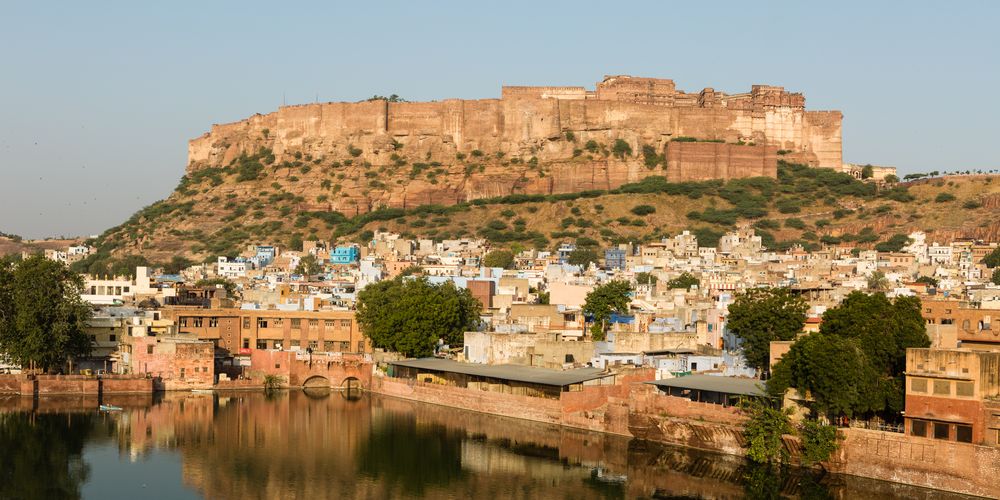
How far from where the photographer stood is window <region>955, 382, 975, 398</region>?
985 inches

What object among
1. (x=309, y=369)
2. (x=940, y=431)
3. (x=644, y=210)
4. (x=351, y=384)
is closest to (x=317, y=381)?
(x=309, y=369)

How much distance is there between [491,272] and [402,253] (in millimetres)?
15497

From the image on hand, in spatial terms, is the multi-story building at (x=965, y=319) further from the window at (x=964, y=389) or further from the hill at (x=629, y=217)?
the hill at (x=629, y=217)

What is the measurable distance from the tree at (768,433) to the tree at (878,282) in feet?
61.8

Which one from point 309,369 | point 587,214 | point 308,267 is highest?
point 587,214

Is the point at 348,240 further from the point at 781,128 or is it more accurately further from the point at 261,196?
the point at 781,128

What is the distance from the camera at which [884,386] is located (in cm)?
2730

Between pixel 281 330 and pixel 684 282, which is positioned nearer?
pixel 281 330

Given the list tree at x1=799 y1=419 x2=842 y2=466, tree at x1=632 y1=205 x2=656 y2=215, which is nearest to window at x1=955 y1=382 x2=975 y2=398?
tree at x1=799 y1=419 x2=842 y2=466

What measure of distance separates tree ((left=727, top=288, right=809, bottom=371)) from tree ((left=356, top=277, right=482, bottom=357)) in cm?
996

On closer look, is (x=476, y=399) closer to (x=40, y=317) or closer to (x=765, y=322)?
(x=765, y=322)

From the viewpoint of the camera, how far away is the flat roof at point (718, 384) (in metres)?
29.6

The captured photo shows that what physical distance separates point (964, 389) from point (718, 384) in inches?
269

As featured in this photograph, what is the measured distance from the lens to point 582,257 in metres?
70.3
